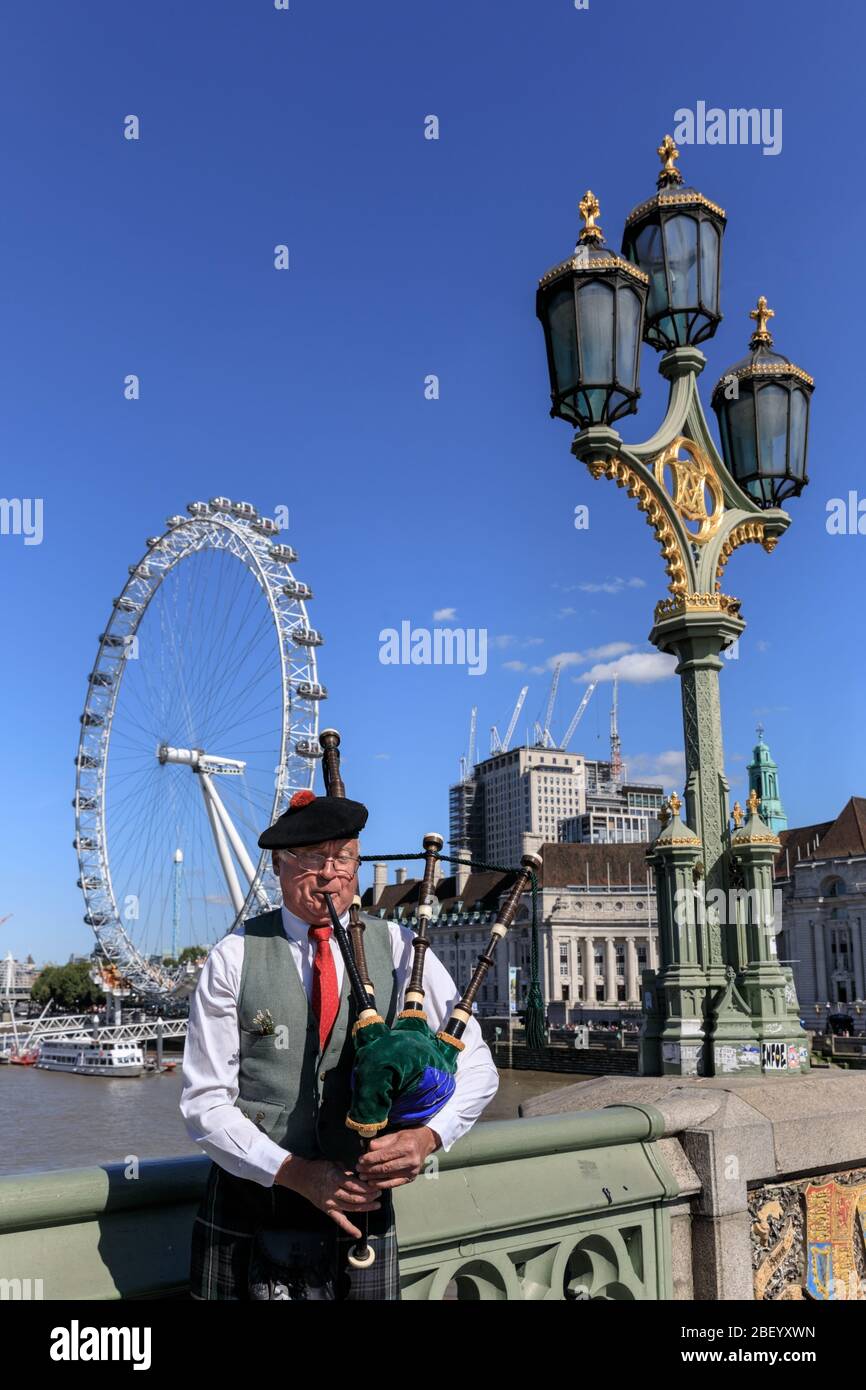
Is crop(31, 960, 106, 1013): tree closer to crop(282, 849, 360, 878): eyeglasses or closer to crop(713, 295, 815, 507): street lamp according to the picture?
crop(713, 295, 815, 507): street lamp

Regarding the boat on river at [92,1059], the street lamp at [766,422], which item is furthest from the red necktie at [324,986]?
the boat on river at [92,1059]

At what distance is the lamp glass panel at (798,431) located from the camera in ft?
25.1

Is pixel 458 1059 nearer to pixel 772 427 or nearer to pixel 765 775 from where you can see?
pixel 772 427

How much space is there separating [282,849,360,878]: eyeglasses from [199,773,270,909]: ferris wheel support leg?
4656 cm

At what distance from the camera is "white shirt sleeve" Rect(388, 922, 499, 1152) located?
2.86m

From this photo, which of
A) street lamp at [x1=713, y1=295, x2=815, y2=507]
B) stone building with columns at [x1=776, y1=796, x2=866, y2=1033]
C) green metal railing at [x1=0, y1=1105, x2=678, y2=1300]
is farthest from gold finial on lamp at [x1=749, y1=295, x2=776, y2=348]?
stone building with columns at [x1=776, y1=796, x2=866, y2=1033]

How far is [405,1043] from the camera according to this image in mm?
2625

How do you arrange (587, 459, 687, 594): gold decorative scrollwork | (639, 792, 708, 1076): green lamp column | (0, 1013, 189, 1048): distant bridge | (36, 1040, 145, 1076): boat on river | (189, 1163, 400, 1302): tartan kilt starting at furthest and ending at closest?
1. (0, 1013, 189, 1048): distant bridge
2. (36, 1040, 145, 1076): boat on river
3. (587, 459, 687, 594): gold decorative scrollwork
4. (639, 792, 708, 1076): green lamp column
5. (189, 1163, 400, 1302): tartan kilt

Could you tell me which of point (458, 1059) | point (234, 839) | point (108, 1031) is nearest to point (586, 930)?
point (108, 1031)

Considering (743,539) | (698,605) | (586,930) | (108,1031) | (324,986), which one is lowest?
(108,1031)

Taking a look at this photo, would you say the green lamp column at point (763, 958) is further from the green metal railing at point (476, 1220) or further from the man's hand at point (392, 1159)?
the man's hand at point (392, 1159)

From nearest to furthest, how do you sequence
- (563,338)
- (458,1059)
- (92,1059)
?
(458,1059) → (563,338) → (92,1059)

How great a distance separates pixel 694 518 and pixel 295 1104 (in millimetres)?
5069
